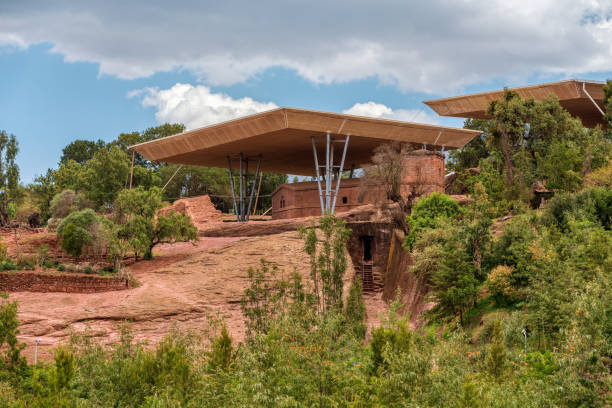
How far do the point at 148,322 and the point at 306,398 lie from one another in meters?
13.8

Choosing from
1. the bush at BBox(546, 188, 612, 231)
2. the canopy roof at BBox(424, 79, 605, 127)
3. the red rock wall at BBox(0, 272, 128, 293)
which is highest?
the canopy roof at BBox(424, 79, 605, 127)

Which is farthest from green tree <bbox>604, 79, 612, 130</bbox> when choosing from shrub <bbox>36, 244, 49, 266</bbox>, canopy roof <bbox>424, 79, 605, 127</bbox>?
shrub <bbox>36, 244, 49, 266</bbox>

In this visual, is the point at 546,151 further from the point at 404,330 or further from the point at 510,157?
the point at 404,330

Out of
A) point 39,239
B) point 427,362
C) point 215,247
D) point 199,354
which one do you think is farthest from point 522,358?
point 39,239

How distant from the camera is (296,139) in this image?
31.6 metres

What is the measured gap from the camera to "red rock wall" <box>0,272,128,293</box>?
22656 mm

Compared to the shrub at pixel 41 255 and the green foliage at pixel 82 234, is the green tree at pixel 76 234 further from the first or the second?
the shrub at pixel 41 255

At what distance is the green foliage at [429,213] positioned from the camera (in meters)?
24.0

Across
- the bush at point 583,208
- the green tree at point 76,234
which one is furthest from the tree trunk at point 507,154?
the green tree at point 76,234

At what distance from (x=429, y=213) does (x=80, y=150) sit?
190 ft

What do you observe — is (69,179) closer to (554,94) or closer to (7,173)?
(7,173)

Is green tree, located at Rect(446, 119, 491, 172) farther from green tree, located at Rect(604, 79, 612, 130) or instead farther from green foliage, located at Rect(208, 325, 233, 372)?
green foliage, located at Rect(208, 325, 233, 372)

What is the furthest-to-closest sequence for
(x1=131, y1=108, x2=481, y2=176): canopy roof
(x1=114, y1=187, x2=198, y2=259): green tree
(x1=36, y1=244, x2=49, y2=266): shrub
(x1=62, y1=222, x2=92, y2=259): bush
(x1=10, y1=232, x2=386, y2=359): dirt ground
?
(x1=131, y1=108, x2=481, y2=176): canopy roof → (x1=114, y1=187, x2=198, y2=259): green tree → (x1=62, y1=222, x2=92, y2=259): bush → (x1=36, y1=244, x2=49, y2=266): shrub → (x1=10, y1=232, x2=386, y2=359): dirt ground

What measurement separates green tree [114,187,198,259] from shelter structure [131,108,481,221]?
4.65m
